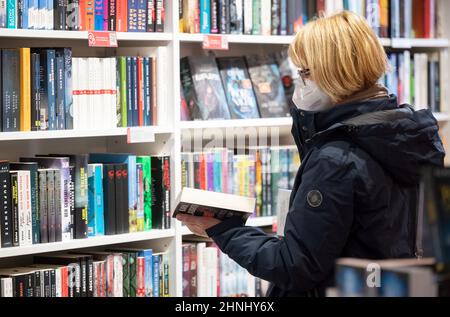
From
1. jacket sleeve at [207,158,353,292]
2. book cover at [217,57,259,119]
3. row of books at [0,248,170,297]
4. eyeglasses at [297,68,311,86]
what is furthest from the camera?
book cover at [217,57,259,119]

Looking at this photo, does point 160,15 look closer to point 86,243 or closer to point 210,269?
point 86,243

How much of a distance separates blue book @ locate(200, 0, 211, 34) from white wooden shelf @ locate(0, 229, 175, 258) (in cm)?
81

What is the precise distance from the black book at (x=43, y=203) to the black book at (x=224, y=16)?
0.96m

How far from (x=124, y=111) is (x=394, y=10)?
1.46 meters

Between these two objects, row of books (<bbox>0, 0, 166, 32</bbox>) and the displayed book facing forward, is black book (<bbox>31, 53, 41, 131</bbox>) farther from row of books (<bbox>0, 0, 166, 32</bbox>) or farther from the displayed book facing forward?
the displayed book facing forward

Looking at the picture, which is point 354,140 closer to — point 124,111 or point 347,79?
point 347,79

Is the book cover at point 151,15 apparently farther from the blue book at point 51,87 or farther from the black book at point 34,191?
the black book at point 34,191

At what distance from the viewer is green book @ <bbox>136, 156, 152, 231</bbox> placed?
298 centimetres

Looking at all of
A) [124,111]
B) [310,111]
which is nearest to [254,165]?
[124,111]

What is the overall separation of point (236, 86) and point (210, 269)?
77 cm

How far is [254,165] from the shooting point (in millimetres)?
3264

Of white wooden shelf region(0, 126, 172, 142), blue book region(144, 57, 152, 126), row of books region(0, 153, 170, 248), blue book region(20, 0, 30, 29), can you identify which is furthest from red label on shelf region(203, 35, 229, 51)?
blue book region(20, 0, 30, 29)

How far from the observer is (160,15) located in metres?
3.01
